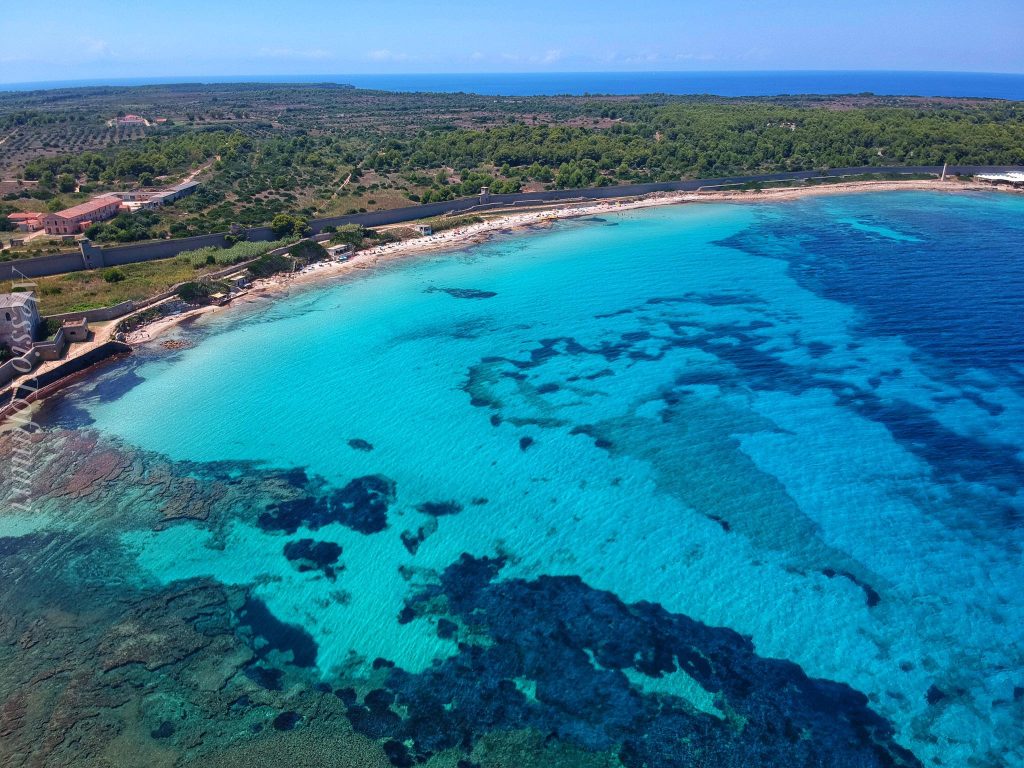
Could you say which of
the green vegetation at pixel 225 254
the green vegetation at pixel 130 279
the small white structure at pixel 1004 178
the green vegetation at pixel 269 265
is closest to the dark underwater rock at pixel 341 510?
the green vegetation at pixel 130 279

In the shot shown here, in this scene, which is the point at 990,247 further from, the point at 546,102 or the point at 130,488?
the point at 546,102

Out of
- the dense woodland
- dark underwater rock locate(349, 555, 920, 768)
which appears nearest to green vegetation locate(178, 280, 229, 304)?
the dense woodland

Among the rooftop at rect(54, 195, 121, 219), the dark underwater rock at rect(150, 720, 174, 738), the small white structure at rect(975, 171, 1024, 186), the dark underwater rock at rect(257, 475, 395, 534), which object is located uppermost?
the small white structure at rect(975, 171, 1024, 186)

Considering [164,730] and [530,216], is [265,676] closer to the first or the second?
[164,730]

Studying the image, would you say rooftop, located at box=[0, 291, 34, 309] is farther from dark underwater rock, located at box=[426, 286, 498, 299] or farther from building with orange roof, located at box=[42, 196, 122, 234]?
dark underwater rock, located at box=[426, 286, 498, 299]

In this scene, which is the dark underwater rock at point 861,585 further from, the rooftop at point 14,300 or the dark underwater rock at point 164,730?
the rooftop at point 14,300

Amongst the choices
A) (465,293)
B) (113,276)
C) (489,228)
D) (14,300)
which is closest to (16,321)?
(14,300)

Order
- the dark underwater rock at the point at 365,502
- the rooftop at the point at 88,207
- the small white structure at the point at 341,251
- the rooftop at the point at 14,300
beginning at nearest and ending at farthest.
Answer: the dark underwater rock at the point at 365,502 → the rooftop at the point at 14,300 → the rooftop at the point at 88,207 → the small white structure at the point at 341,251
